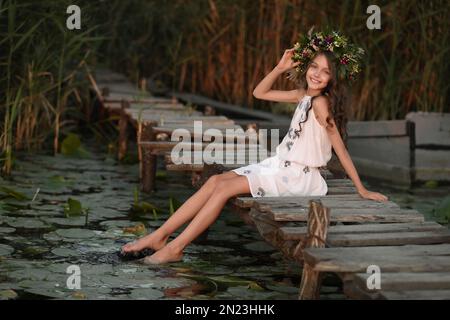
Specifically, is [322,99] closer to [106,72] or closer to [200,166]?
[200,166]

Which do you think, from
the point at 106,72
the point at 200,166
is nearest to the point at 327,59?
the point at 200,166

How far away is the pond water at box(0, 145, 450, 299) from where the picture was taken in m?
4.14

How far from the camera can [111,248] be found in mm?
4871

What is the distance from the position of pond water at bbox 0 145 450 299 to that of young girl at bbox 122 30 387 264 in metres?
0.19

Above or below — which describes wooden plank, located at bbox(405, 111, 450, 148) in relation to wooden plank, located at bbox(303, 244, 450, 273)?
above

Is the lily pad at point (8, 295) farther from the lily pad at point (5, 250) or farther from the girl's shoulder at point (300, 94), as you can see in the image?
the girl's shoulder at point (300, 94)

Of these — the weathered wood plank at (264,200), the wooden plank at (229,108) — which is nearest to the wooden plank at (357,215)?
the weathered wood plank at (264,200)

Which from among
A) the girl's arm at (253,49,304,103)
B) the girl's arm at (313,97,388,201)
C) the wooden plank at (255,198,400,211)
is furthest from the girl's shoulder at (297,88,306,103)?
the wooden plank at (255,198,400,211)

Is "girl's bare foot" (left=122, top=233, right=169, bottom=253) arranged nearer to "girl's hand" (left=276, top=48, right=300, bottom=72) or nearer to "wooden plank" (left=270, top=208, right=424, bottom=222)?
"wooden plank" (left=270, top=208, right=424, bottom=222)

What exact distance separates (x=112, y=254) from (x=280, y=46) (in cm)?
382

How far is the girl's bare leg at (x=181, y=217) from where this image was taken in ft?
15.5

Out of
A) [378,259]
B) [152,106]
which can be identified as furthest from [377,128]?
[378,259]

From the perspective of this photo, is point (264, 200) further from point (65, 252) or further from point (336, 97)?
point (65, 252)
